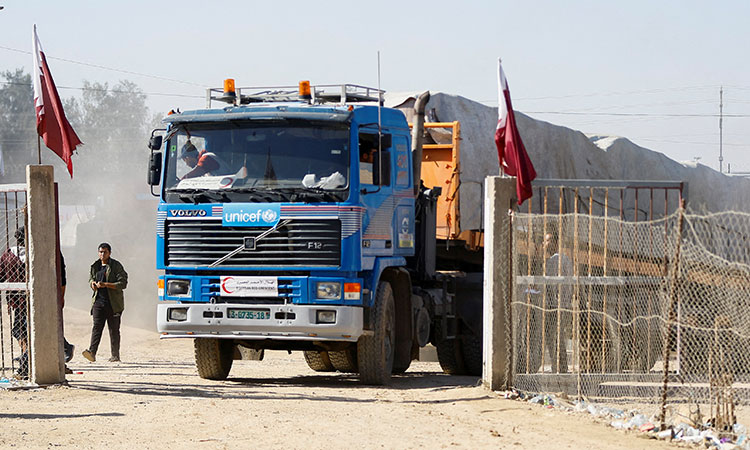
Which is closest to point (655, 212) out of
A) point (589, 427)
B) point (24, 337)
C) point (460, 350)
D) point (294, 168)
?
point (460, 350)

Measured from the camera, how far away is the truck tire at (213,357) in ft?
43.7

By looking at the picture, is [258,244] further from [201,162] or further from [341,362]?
[341,362]

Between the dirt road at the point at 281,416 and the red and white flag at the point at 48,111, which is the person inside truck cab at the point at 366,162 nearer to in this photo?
the dirt road at the point at 281,416

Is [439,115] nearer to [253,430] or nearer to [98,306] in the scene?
[98,306]

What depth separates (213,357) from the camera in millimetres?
13430

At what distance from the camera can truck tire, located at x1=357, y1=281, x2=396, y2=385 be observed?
41.7ft

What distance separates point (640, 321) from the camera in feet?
40.8

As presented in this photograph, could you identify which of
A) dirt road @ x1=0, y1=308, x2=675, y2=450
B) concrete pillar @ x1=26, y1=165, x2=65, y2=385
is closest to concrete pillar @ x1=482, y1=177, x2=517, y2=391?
dirt road @ x1=0, y1=308, x2=675, y2=450

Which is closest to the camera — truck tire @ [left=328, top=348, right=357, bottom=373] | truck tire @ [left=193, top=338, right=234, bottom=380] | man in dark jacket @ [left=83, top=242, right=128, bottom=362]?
truck tire @ [left=193, top=338, right=234, bottom=380]

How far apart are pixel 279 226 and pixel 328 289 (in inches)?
34.8

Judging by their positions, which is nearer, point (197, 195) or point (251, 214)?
point (251, 214)

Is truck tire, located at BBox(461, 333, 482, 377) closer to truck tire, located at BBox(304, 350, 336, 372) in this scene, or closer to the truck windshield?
truck tire, located at BBox(304, 350, 336, 372)

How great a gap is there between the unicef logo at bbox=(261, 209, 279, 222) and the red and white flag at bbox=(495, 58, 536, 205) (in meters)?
2.53

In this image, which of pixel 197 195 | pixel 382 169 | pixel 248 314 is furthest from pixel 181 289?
pixel 382 169
